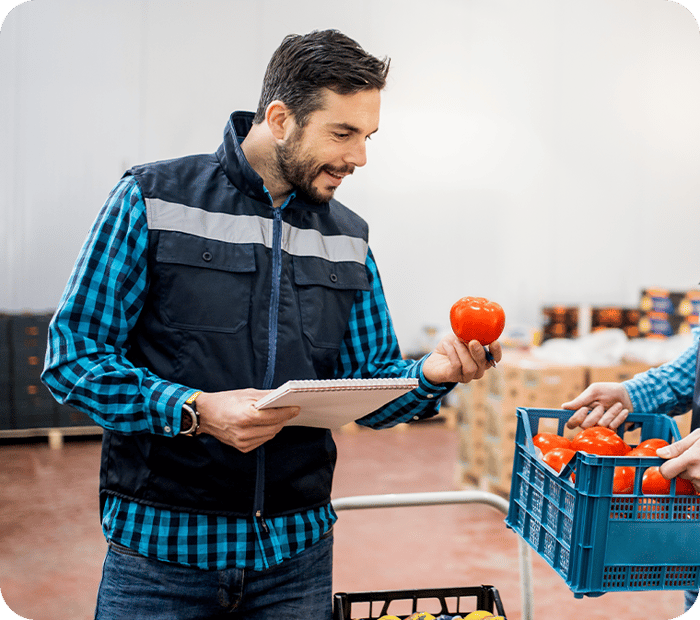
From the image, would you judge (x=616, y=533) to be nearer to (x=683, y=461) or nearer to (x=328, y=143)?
(x=683, y=461)

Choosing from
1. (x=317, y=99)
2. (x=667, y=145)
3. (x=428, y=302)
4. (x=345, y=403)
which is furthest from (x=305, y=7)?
(x=345, y=403)

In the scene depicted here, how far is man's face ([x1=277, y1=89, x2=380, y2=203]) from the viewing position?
1.58 m

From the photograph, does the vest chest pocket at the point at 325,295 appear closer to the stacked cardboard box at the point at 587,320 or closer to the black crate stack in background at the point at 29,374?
the black crate stack in background at the point at 29,374

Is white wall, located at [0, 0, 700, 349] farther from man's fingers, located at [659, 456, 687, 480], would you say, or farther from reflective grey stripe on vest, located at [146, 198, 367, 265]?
man's fingers, located at [659, 456, 687, 480]

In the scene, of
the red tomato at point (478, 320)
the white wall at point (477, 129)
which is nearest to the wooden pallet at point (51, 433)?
the white wall at point (477, 129)

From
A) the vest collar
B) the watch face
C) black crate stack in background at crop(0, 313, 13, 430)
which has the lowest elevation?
black crate stack in background at crop(0, 313, 13, 430)

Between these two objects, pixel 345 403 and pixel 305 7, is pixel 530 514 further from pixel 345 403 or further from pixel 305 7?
pixel 305 7

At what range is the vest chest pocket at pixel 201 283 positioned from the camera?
149 cm

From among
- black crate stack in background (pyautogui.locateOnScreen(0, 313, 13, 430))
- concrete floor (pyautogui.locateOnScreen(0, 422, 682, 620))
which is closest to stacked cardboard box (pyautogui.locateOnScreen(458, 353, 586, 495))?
concrete floor (pyautogui.locateOnScreen(0, 422, 682, 620))

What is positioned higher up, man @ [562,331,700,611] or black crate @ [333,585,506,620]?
man @ [562,331,700,611]

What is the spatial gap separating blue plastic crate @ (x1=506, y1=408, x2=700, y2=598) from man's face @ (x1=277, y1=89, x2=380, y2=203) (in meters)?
0.82

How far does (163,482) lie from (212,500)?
11 cm

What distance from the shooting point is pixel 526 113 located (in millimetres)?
8602

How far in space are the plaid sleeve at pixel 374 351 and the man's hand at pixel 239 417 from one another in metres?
0.49
